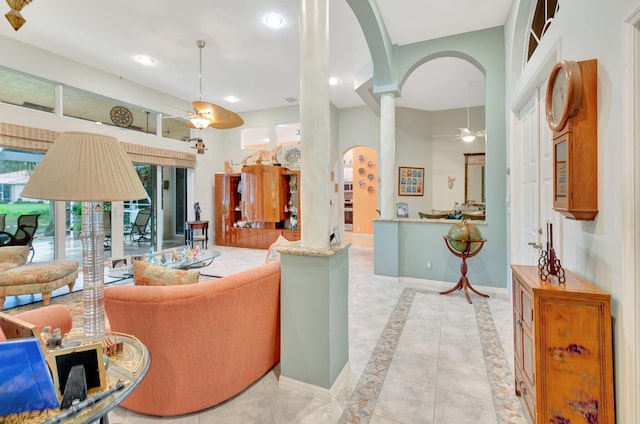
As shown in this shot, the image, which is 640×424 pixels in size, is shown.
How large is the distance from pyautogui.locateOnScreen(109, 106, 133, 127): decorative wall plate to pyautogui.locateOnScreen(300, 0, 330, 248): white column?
17.9ft

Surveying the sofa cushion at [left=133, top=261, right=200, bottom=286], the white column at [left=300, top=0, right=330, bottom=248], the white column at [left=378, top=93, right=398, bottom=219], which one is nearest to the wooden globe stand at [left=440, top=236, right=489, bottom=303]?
the white column at [left=378, top=93, right=398, bottom=219]

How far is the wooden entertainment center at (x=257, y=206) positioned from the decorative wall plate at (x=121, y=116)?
2.28 meters

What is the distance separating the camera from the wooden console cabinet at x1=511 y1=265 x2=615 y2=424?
1308 mm

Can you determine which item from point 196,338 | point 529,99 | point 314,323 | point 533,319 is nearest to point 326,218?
point 314,323

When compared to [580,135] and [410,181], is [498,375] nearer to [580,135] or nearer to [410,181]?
[580,135]

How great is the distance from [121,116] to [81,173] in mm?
5754

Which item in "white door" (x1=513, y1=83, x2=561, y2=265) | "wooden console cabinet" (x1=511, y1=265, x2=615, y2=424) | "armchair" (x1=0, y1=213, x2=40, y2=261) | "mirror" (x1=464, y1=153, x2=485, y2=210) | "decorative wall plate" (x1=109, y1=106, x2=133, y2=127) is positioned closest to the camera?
"wooden console cabinet" (x1=511, y1=265, x2=615, y2=424)

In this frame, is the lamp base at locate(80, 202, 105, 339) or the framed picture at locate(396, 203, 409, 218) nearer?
the lamp base at locate(80, 202, 105, 339)

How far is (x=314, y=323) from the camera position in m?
1.88

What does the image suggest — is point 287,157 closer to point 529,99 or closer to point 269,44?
point 269,44

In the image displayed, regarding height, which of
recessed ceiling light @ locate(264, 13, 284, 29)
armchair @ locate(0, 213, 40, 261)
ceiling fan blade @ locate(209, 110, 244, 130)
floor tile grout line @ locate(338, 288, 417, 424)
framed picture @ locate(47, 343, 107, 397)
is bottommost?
floor tile grout line @ locate(338, 288, 417, 424)

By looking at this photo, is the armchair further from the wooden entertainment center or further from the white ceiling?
the wooden entertainment center

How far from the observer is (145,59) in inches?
194

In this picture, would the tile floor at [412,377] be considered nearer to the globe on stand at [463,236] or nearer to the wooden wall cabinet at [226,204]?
the globe on stand at [463,236]
